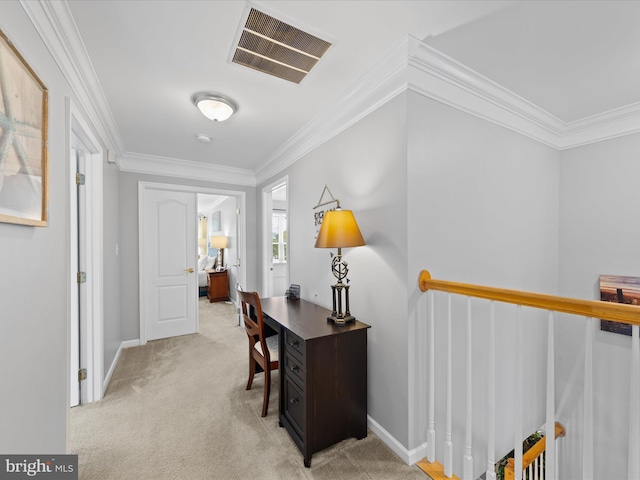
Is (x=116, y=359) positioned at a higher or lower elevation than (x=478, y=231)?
lower

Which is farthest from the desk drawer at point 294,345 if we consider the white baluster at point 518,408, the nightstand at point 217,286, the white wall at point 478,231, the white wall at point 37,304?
the nightstand at point 217,286

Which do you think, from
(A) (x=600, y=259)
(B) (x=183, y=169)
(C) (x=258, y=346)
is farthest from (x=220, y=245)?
(A) (x=600, y=259)

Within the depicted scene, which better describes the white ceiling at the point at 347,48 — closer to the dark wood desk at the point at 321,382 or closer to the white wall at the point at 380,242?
the white wall at the point at 380,242

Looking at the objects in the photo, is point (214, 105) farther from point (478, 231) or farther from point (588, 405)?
point (588, 405)

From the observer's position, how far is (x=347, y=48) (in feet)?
5.44

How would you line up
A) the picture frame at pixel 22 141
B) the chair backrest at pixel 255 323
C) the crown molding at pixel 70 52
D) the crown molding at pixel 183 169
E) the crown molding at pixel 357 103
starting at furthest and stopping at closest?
the crown molding at pixel 183 169
the chair backrest at pixel 255 323
the crown molding at pixel 357 103
the crown molding at pixel 70 52
the picture frame at pixel 22 141

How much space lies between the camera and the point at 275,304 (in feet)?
8.78

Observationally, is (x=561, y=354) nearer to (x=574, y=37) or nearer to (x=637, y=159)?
(x=637, y=159)

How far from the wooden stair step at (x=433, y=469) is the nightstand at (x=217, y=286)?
536 centimetres

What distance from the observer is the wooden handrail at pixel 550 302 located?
98 cm

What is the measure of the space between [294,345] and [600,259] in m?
2.94

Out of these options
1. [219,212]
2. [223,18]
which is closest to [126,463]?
[223,18]
